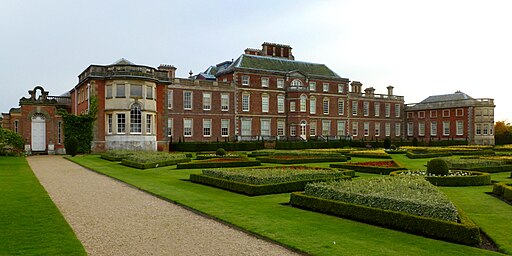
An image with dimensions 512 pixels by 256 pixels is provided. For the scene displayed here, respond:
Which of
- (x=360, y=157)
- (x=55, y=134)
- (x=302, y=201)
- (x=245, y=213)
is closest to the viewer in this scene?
(x=245, y=213)

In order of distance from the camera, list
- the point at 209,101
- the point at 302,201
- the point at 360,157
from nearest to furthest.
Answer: the point at 302,201, the point at 360,157, the point at 209,101

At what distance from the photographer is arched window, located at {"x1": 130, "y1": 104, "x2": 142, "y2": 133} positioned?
33.7 metres

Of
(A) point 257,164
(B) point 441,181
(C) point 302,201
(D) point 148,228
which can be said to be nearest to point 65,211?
(D) point 148,228

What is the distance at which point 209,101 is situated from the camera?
46.8 meters

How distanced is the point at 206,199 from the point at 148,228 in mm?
3396

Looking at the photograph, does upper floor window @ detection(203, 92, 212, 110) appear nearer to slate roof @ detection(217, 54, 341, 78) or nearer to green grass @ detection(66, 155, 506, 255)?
slate roof @ detection(217, 54, 341, 78)

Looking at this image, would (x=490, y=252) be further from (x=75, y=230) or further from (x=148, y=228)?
(x=75, y=230)

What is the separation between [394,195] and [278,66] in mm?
43080

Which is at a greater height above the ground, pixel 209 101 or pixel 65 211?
pixel 209 101

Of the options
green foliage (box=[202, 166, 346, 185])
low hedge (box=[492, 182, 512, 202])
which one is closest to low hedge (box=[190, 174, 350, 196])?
green foliage (box=[202, 166, 346, 185])

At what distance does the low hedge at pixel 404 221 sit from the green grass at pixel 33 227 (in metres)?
5.42

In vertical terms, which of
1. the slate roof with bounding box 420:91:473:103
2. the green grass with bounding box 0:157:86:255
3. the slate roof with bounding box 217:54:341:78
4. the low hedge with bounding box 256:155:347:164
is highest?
the slate roof with bounding box 217:54:341:78

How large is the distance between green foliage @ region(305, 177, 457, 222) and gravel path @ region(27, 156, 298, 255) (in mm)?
2971

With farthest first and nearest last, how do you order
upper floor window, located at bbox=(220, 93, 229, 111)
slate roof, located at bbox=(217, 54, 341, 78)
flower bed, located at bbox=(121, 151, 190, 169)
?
slate roof, located at bbox=(217, 54, 341, 78), upper floor window, located at bbox=(220, 93, 229, 111), flower bed, located at bbox=(121, 151, 190, 169)
